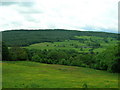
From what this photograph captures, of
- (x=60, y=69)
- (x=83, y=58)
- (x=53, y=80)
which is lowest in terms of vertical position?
(x=83, y=58)

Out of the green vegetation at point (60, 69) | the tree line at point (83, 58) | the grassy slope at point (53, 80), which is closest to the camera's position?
the grassy slope at point (53, 80)

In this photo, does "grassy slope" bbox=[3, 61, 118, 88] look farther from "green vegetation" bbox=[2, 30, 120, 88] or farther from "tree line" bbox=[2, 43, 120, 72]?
"tree line" bbox=[2, 43, 120, 72]

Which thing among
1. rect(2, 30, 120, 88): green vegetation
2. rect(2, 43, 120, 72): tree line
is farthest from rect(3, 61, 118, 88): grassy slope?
rect(2, 43, 120, 72): tree line

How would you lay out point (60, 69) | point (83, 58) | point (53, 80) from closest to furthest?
point (53, 80) < point (60, 69) < point (83, 58)

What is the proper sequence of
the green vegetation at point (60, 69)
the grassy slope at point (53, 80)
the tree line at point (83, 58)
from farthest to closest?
the tree line at point (83, 58) → the green vegetation at point (60, 69) → the grassy slope at point (53, 80)

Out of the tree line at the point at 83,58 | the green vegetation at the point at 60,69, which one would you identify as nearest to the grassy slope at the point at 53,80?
the green vegetation at the point at 60,69

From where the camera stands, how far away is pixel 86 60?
92688 millimetres

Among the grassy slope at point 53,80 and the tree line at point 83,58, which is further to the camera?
the tree line at point 83,58

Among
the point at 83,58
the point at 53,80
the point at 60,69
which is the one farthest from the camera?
the point at 83,58

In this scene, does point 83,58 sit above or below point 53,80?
below

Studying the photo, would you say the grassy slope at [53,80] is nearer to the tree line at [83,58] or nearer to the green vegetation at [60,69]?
the green vegetation at [60,69]

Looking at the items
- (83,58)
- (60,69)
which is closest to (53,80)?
(60,69)

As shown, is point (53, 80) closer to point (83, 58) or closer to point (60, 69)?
point (60, 69)

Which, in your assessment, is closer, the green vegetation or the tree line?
the green vegetation
